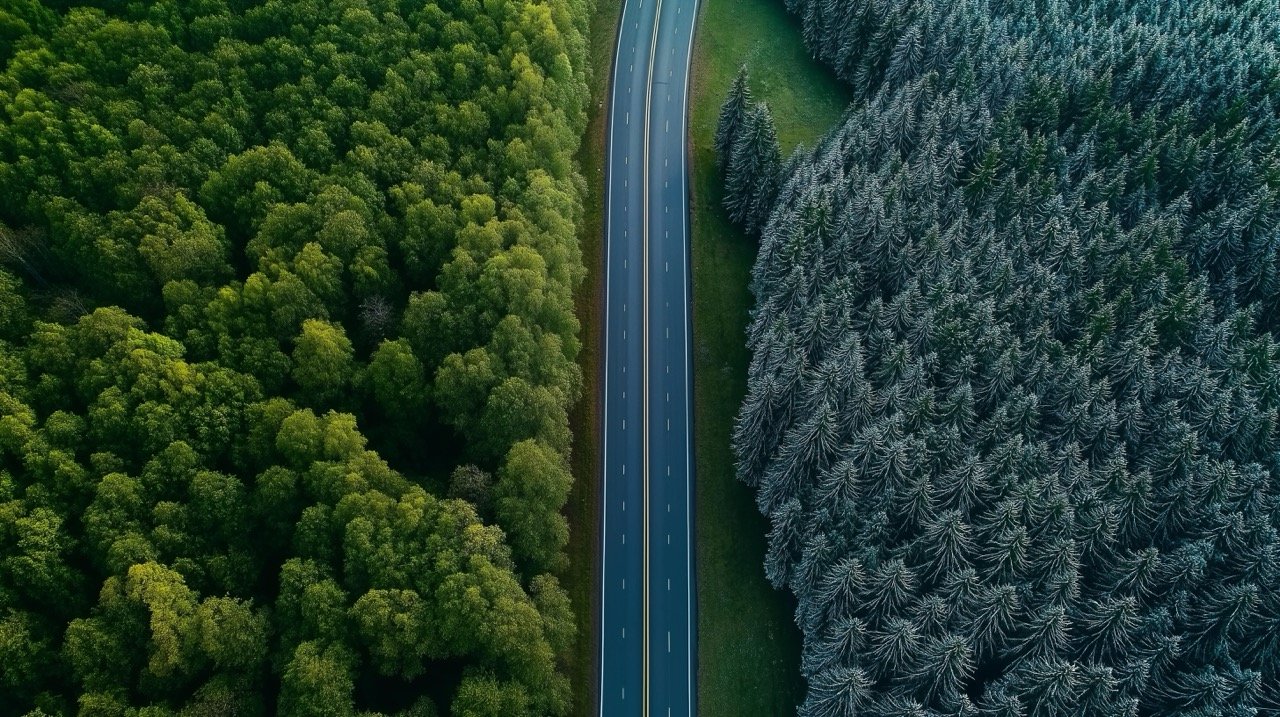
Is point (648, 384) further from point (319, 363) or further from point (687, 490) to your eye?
point (319, 363)

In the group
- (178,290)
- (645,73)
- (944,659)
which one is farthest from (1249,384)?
(178,290)

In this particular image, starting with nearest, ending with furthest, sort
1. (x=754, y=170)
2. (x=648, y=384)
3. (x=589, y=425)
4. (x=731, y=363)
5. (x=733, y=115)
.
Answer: (x=589, y=425), (x=648, y=384), (x=731, y=363), (x=754, y=170), (x=733, y=115)

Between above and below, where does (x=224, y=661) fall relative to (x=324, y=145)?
below

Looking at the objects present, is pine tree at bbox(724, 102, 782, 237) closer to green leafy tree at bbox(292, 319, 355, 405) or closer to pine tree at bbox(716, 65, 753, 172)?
pine tree at bbox(716, 65, 753, 172)

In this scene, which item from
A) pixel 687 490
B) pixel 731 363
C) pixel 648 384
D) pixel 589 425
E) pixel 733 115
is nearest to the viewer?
pixel 687 490

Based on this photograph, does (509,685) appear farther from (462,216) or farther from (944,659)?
(462,216)

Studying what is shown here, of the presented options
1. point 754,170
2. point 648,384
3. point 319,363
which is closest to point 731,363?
point 648,384
